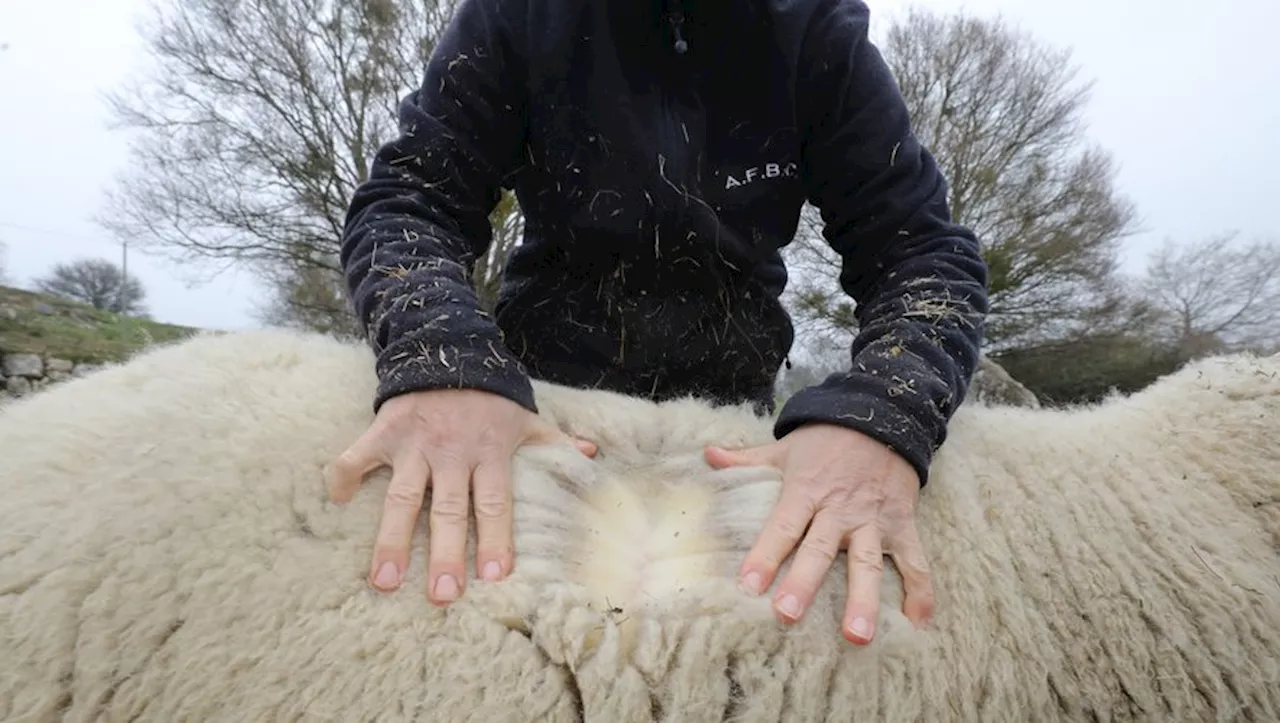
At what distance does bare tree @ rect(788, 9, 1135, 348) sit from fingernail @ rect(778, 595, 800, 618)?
1414cm

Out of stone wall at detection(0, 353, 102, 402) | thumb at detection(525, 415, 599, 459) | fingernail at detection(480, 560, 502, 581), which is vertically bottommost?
stone wall at detection(0, 353, 102, 402)

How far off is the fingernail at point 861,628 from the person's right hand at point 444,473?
53 cm

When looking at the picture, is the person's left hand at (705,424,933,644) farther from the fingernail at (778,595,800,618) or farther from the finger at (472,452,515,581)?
the finger at (472,452,515,581)

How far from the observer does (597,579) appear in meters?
1.25

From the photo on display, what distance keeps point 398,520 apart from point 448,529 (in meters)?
0.08

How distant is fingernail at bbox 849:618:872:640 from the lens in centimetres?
116

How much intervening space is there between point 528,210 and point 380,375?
101 cm

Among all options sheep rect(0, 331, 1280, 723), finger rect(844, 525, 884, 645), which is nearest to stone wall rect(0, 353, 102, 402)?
sheep rect(0, 331, 1280, 723)

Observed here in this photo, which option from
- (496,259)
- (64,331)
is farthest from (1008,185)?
(64,331)

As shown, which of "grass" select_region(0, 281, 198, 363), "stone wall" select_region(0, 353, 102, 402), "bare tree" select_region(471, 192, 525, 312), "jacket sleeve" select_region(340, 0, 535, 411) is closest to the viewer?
"jacket sleeve" select_region(340, 0, 535, 411)

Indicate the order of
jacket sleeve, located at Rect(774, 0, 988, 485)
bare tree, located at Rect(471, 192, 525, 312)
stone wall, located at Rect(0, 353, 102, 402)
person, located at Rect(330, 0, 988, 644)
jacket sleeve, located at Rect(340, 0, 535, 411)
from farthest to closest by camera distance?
bare tree, located at Rect(471, 192, 525, 312)
stone wall, located at Rect(0, 353, 102, 402)
jacket sleeve, located at Rect(774, 0, 988, 485)
jacket sleeve, located at Rect(340, 0, 535, 411)
person, located at Rect(330, 0, 988, 644)

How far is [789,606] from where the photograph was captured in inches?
46.1

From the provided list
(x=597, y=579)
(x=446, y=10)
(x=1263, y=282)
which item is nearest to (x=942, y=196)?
(x=597, y=579)

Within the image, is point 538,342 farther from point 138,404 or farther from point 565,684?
point 565,684
